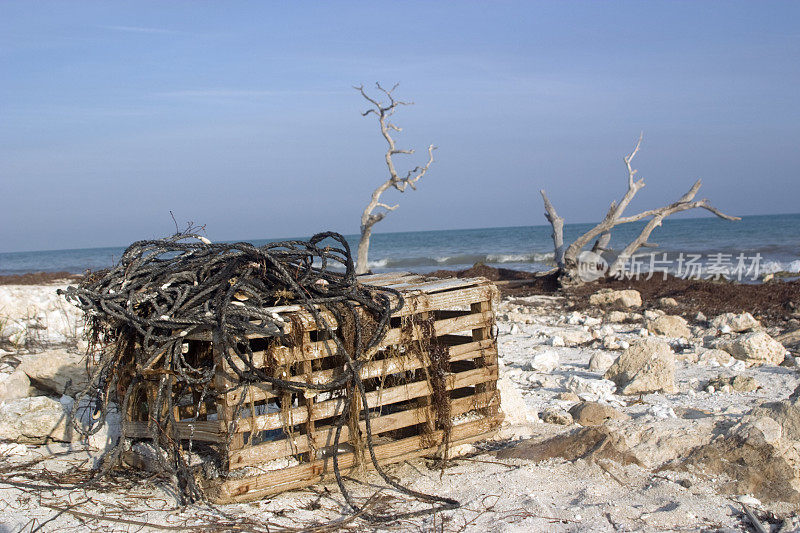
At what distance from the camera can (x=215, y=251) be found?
4020 millimetres

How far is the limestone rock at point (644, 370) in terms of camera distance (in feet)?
20.2

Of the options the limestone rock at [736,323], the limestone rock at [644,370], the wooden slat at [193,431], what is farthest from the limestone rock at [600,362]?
the wooden slat at [193,431]

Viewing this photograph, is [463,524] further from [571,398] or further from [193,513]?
[571,398]

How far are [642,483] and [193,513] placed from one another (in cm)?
248

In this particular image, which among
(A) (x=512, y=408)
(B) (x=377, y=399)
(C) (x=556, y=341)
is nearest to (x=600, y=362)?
(C) (x=556, y=341)

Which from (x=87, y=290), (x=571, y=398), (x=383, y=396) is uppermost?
(x=87, y=290)

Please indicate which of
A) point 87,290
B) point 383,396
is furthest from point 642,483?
point 87,290

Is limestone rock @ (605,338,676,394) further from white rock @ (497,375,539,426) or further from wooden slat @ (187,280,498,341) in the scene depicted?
wooden slat @ (187,280,498,341)

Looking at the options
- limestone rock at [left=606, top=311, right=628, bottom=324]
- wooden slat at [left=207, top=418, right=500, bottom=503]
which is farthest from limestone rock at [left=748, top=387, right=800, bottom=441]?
limestone rock at [left=606, top=311, right=628, bottom=324]

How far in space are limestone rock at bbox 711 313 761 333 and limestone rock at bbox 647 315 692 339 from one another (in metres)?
0.48

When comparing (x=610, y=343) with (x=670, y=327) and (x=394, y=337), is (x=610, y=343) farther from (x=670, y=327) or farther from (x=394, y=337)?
(x=394, y=337)

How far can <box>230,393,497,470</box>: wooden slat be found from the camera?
3639mm

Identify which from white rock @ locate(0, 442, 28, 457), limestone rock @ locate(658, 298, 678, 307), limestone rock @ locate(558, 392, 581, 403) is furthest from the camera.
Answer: limestone rock @ locate(658, 298, 678, 307)

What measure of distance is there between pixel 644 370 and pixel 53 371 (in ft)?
17.6
